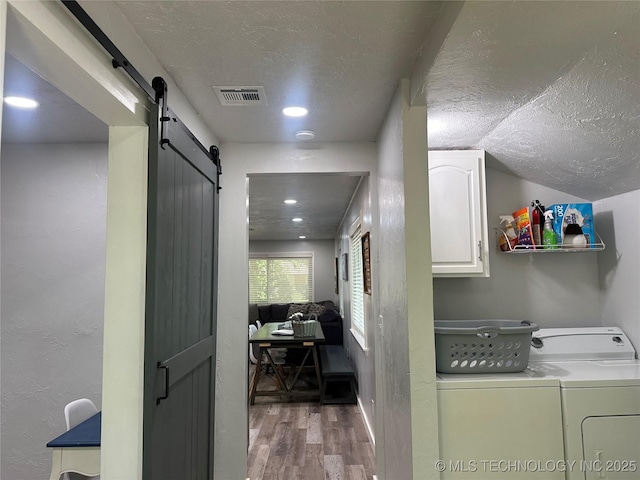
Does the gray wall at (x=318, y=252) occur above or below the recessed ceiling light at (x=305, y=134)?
below

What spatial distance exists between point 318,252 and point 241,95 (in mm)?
6671

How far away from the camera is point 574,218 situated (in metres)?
2.15

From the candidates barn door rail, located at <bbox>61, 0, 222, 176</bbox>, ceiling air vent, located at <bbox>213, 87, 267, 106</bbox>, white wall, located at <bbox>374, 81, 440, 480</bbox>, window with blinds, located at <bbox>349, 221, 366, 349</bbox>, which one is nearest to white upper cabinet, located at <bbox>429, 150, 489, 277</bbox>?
white wall, located at <bbox>374, 81, 440, 480</bbox>

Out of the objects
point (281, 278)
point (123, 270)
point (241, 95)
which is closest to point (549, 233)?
point (241, 95)

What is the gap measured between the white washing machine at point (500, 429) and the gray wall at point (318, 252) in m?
6.78

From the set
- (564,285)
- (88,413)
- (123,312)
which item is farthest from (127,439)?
(564,285)

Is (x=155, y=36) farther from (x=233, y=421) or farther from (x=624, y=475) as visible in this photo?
(x=624, y=475)

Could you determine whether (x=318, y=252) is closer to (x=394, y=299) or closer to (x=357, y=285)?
(x=357, y=285)

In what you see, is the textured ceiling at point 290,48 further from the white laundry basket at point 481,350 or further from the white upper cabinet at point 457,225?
the white laundry basket at point 481,350

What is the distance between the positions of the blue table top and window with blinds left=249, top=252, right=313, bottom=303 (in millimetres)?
6403

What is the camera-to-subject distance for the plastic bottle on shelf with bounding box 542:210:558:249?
213 centimetres

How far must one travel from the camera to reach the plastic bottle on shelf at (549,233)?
2132mm

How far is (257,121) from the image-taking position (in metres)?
2.15

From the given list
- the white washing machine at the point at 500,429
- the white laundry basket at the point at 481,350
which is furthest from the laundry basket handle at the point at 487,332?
the white washing machine at the point at 500,429
